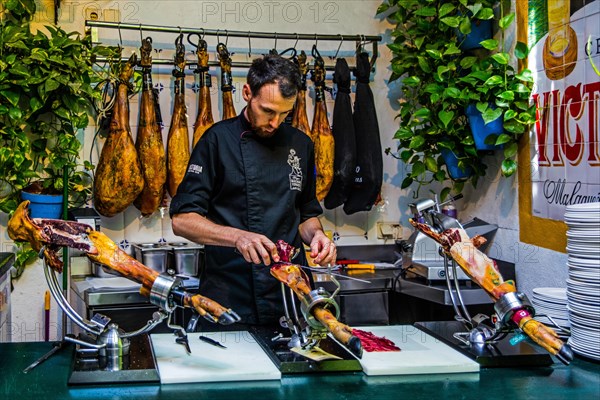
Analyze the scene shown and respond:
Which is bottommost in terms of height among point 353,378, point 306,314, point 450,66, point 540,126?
point 353,378

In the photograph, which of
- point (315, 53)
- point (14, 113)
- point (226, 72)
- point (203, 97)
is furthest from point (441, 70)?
point (14, 113)

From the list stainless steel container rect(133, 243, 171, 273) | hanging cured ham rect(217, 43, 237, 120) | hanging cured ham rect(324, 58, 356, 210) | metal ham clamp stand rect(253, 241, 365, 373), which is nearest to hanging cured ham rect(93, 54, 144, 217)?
stainless steel container rect(133, 243, 171, 273)

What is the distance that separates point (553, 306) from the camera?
2.75m

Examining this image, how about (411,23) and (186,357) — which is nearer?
(186,357)

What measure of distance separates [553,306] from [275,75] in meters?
1.38

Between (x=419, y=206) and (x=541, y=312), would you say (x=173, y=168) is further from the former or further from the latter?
(x=541, y=312)

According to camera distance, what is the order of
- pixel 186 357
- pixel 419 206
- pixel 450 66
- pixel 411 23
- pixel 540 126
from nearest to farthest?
pixel 186 357 < pixel 419 206 < pixel 540 126 < pixel 450 66 < pixel 411 23

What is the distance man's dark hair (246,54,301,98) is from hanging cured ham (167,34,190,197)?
52.6 inches

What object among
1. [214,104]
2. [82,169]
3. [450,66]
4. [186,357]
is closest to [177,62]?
[214,104]

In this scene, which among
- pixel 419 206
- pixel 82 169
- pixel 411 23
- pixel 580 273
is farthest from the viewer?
pixel 411 23

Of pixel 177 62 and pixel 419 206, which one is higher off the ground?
pixel 177 62

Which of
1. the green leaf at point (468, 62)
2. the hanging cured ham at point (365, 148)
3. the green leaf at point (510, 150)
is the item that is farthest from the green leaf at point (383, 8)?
the green leaf at point (510, 150)

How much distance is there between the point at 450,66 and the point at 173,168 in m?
1.64

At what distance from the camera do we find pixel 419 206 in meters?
2.66
